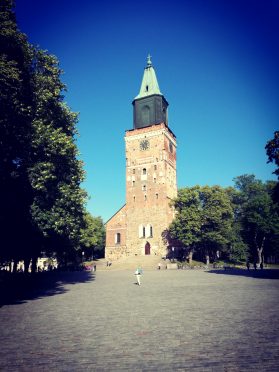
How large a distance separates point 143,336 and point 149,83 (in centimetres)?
5652

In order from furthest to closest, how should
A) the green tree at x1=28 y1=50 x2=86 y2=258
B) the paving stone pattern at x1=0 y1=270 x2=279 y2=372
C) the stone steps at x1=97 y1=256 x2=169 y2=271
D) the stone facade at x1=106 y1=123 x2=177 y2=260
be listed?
the stone facade at x1=106 y1=123 x2=177 y2=260 → the stone steps at x1=97 y1=256 x2=169 y2=271 → the green tree at x1=28 y1=50 x2=86 y2=258 → the paving stone pattern at x1=0 y1=270 x2=279 y2=372

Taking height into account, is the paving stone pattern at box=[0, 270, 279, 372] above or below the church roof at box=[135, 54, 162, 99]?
below

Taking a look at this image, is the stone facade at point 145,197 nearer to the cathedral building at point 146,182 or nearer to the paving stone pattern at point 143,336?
the cathedral building at point 146,182

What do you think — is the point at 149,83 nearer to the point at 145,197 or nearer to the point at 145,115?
the point at 145,115

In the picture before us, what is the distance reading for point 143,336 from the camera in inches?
318

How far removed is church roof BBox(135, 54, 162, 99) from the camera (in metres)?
57.3

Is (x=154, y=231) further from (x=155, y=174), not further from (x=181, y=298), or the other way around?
(x=181, y=298)

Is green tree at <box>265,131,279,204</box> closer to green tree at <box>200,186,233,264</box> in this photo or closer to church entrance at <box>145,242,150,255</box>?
green tree at <box>200,186,233,264</box>

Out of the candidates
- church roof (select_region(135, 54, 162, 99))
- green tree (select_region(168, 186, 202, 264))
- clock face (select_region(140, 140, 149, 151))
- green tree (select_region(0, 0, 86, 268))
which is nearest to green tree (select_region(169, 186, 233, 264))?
green tree (select_region(168, 186, 202, 264))

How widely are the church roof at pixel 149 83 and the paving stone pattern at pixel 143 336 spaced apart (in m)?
49.8

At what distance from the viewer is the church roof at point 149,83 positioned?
188ft

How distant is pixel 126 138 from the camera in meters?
60.8

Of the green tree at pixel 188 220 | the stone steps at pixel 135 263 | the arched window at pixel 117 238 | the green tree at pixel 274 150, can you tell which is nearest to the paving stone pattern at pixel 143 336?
the green tree at pixel 274 150

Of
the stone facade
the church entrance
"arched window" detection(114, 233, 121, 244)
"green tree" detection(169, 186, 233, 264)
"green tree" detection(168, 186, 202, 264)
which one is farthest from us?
"arched window" detection(114, 233, 121, 244)
